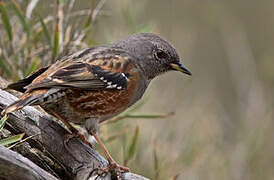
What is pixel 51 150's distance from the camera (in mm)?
4332

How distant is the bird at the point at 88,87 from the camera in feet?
14.3

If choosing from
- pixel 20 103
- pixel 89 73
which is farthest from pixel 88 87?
pixel 20 103

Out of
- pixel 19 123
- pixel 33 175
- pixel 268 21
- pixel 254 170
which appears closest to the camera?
pixel 33 175

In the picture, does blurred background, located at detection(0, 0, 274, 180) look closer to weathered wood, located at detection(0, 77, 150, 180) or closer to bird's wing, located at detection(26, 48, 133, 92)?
bird's wing, located at detection(26, 48, 133, 92)

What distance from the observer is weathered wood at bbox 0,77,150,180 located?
4270mm

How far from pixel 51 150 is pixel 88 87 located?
591 millimetres

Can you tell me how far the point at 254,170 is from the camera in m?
7.34

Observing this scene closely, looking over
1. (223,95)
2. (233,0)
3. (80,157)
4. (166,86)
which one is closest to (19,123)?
(80,157)

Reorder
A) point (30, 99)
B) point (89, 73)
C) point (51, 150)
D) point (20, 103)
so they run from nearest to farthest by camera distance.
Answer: point (20, 103) → point (30, 99) → point (51, 150) → point (89, 73)

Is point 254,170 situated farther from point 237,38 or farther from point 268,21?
point 268,21

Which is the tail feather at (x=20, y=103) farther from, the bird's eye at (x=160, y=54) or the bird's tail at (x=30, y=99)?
the bird's eye at (x=160, y=54)

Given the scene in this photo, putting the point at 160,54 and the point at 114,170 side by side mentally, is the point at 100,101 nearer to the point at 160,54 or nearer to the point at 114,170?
the point at 114,170

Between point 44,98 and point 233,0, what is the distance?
9.17m

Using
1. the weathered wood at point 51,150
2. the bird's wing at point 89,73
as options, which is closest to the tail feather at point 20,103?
the bird's wing at point 89,73
